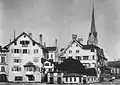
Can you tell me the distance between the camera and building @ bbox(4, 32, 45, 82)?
204 ft

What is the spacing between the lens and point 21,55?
2464 inches

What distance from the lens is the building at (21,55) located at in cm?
6216

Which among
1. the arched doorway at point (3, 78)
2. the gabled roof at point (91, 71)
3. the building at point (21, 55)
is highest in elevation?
the building at point (21, 55)

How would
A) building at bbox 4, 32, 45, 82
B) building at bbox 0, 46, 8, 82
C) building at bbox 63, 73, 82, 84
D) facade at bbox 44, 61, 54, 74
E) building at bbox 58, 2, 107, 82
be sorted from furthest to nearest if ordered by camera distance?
building at bbox 58, 2, 107, 82
building at bbox 4, 32, 45, 82
building at bbox 0, 46, 8, 82
facade at bbox 44, 61, 54, 74
building at bbox 63, 73, 82, 84

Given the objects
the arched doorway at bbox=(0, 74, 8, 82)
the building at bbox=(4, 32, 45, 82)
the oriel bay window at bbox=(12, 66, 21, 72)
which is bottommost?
the arched doorway at bbox=(0, 74, 8, 82)

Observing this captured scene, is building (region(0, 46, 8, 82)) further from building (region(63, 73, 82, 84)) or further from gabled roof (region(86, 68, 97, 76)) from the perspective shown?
gabled roof (region(86, 68, 97, 76))

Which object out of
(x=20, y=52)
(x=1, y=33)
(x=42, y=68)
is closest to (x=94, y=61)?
(x=42, y=68)

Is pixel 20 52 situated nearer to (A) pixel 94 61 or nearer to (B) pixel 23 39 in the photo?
(B) pixel 23 39

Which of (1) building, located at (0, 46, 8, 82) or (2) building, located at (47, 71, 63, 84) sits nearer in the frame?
(2) building, located at (47, 71, 63, 84)

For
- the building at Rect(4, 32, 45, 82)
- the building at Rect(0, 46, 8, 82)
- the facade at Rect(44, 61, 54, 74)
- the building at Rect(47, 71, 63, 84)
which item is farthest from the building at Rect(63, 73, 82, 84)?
the building at Rect(0, 46, 8, 82)

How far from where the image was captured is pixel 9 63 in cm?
6256

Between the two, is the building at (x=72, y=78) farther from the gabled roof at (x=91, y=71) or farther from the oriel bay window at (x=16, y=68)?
the oriel bay window at (x=16, y=68)

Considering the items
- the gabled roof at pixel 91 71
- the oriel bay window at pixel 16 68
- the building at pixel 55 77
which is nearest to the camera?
the building at pixel 55 77

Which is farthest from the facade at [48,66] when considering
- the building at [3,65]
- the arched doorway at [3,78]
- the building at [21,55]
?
the arched doorway at [3,78]
